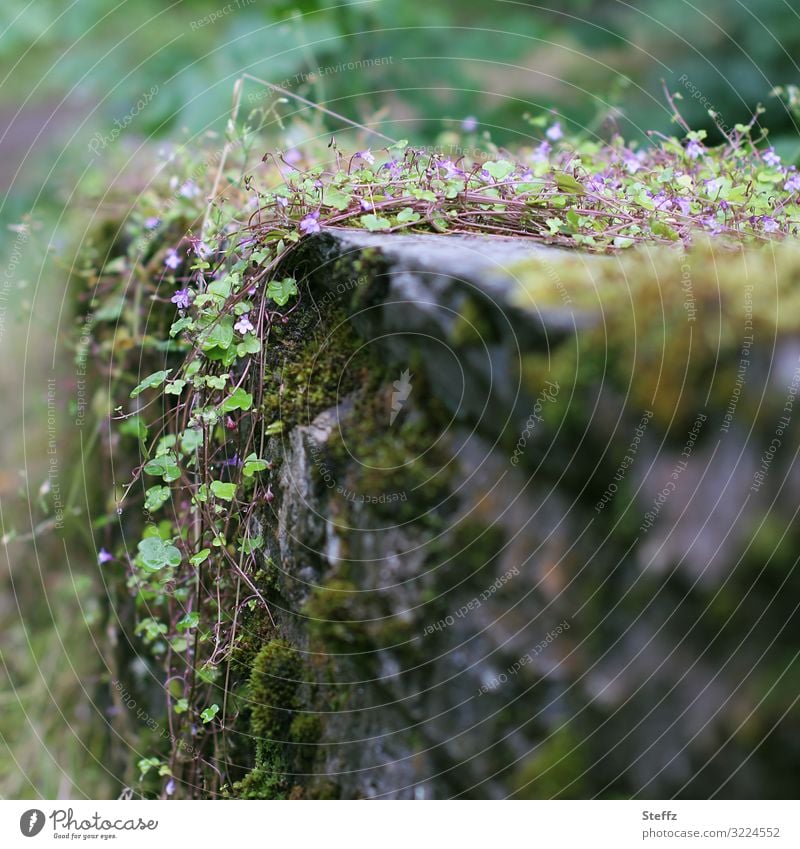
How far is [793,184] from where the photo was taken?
1.70 m

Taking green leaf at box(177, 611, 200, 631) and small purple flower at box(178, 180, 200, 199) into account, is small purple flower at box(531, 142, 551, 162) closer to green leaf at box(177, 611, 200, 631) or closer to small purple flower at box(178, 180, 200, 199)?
small purple flower at box(178, 180, 200, 199)

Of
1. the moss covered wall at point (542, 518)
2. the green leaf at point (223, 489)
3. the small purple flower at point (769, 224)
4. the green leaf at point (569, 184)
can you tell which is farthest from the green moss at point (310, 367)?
the small purple flower at point (769, 224)

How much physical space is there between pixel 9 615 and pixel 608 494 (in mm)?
2923

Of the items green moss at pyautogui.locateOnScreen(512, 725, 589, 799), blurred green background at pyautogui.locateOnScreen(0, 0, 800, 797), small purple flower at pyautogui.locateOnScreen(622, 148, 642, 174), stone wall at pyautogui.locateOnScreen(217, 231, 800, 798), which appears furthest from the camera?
blurred green background at pyautogui.locateOnScreen(0, 0, 800, 797)

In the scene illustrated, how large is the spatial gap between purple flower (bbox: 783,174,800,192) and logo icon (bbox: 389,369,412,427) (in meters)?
1.02

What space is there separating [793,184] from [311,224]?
3.56 feet

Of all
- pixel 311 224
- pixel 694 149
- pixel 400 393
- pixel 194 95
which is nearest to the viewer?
pixel 400 393

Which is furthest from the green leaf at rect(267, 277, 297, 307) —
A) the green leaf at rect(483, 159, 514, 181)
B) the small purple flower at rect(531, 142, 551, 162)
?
the small purple flower at rect(531, 142, 551, 162)

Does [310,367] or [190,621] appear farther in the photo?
[190,621]

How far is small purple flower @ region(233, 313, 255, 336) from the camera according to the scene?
154cm

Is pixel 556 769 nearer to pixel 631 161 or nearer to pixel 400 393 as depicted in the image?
pixel 400 393

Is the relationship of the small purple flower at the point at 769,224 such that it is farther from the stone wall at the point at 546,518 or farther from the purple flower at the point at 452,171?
the purple flower at the point at 452,171

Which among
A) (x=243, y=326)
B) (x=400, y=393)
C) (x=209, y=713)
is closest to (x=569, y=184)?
(x=400, y=393)
